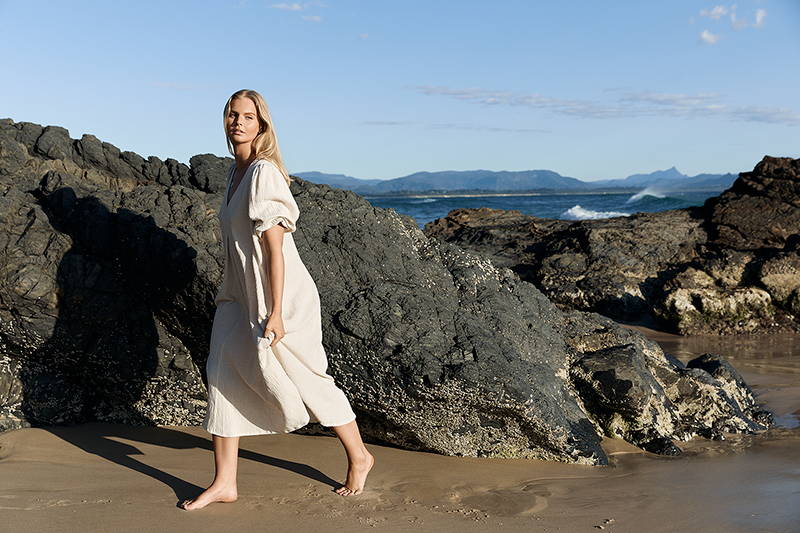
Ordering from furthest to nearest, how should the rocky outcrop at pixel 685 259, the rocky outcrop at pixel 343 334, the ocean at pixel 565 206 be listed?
the ocean at pixel 565 206, the rocky outcrop at pixel 685 259, the rocky outcrop at pixel 343 334

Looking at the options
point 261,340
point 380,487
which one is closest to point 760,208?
point 380,487

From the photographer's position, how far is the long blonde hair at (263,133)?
12.8 feet

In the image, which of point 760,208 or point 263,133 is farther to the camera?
point 760,208

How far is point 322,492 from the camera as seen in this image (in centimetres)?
402

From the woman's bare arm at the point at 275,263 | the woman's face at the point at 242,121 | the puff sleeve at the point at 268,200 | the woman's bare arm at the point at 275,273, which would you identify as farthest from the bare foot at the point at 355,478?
the woman's face at the point at 242,121

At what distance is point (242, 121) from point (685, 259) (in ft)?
30.0

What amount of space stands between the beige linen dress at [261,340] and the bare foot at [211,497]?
10.5 inches

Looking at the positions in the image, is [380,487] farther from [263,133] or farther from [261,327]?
[263,133]

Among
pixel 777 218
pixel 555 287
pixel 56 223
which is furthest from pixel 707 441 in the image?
pixel 777 218

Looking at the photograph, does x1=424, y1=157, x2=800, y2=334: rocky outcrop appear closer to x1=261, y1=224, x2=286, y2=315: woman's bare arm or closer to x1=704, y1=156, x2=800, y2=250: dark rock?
x1=704, y1=156, x2=800, y2=250: dark rock

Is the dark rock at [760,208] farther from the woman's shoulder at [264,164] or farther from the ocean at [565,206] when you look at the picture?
the ocean at [565,206]

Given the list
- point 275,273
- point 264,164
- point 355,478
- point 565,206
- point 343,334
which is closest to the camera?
point 275,273

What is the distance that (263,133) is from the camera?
3.95 meters

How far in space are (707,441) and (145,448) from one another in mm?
3664
